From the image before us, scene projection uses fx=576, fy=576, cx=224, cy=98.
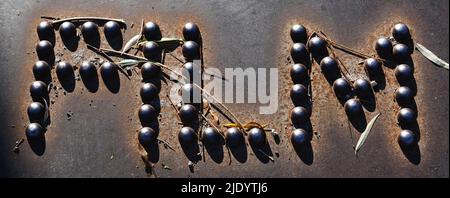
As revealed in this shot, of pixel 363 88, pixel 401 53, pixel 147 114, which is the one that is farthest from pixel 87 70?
pixel 401 53

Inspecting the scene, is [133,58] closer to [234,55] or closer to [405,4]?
[234,55]

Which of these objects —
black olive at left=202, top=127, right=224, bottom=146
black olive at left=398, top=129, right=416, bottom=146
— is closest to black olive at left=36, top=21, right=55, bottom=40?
black olive at left=202, top=127, right=224, bottom=146

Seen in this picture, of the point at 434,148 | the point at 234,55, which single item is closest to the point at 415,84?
the point at 434,148

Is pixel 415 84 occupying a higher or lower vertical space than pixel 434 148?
higher

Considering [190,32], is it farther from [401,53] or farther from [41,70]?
[401,53]

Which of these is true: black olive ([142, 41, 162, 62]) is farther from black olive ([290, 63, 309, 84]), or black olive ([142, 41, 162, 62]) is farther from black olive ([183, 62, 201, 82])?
black olive ([290, 63, 309, 84])

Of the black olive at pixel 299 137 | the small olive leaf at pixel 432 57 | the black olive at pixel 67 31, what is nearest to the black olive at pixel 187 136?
the black olive at pixel 299 137
